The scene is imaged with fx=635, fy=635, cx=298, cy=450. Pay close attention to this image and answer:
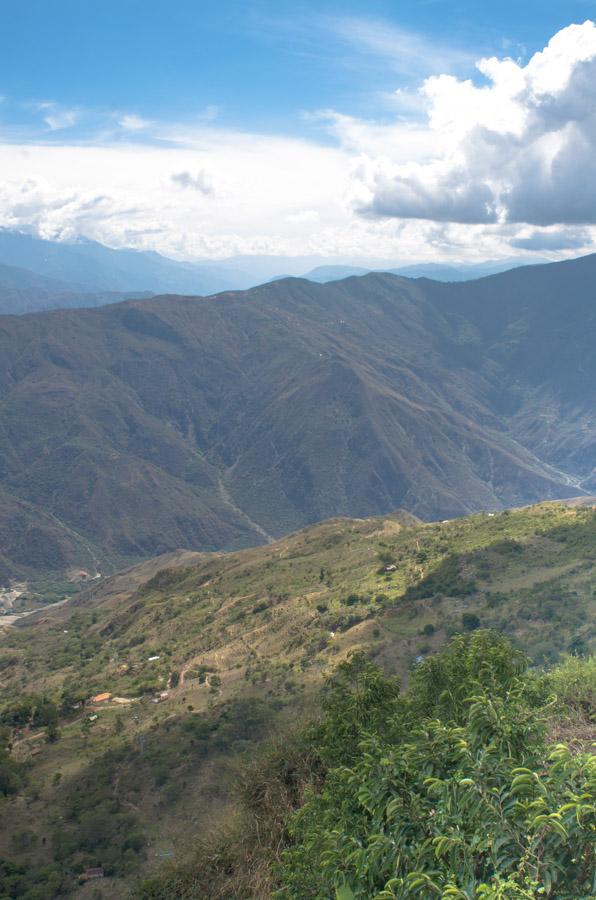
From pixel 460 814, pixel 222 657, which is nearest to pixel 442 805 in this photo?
pixel 460 814

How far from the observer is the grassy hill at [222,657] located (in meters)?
34.7

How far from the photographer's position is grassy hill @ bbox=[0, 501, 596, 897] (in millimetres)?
34656

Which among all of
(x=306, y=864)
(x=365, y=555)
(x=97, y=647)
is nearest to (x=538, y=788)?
(x=306, y=864)

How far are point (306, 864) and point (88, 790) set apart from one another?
30883mm

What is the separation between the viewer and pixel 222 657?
60.7 meters

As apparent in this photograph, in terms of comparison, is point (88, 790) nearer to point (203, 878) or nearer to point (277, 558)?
point (203, 878)

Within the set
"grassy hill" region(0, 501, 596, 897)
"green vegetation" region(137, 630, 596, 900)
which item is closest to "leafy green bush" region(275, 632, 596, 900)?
"green vegetation" region(137, 630, 596, 900)

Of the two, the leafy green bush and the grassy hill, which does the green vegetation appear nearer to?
the leafy green bush

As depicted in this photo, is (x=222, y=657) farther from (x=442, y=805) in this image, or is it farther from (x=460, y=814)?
(x=460, y=814)

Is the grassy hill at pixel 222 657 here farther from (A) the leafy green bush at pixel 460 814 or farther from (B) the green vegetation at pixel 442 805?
(A) the leafy green bush at pixel 460 814

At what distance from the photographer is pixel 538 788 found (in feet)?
27.9

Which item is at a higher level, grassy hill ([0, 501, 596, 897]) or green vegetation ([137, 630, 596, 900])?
green vegetation ([137, 630, 596, 900])

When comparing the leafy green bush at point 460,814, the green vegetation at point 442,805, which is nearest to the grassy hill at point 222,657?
the green vegetation at point 442,805

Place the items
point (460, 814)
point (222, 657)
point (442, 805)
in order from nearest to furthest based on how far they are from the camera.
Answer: point (460, 814), point (442, 805), point (222, 657)
